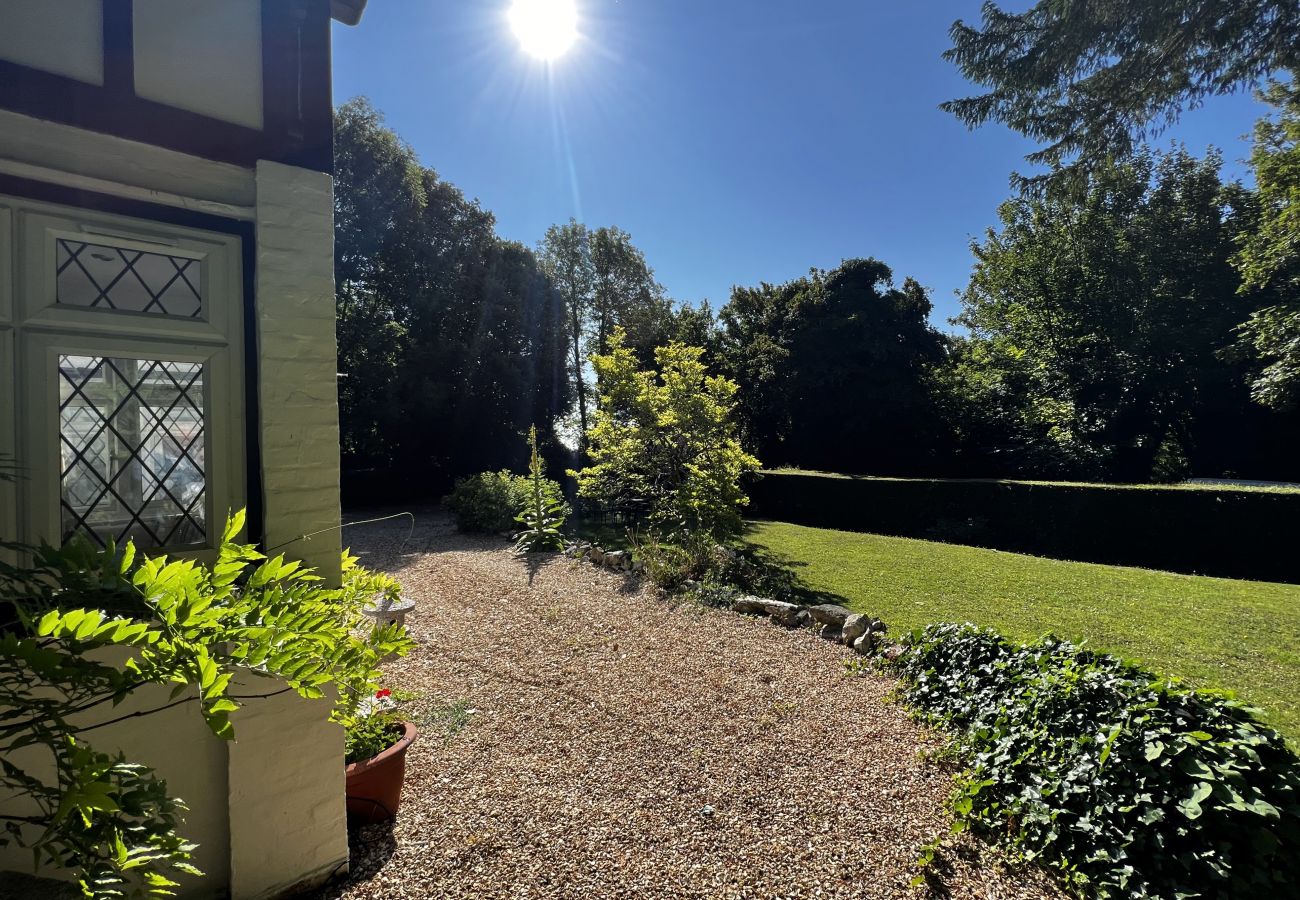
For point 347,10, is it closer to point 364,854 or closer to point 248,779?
point 248,779

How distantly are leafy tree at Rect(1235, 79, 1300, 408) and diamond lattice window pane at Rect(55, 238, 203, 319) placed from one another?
16.3 metres

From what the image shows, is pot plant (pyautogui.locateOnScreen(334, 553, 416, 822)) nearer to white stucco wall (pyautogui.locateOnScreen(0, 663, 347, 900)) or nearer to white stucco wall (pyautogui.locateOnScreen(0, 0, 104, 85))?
white stucco wall (pyautogui.locateOnScreen(0, 663, 347, 900))

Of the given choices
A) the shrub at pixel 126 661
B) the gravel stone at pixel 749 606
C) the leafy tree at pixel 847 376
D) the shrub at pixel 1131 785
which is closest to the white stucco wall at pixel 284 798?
the shrub at pixel 126 661

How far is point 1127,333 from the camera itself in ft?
56.1

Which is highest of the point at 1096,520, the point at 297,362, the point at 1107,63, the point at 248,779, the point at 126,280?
the point at 1107,63

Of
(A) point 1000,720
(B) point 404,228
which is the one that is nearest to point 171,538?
(A) point 1000,720

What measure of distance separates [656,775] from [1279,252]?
17.5 metres

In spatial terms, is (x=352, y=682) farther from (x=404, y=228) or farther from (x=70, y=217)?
(x=404, y=228)

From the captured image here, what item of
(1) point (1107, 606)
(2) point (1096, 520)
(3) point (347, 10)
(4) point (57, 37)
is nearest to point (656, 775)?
(4) point (57, 37)

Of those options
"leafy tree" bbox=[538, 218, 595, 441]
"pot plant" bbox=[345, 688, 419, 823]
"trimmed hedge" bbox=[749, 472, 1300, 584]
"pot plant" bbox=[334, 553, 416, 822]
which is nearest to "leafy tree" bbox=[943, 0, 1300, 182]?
"trimmed hedge" bbox=[749, 472, 1300, 584]

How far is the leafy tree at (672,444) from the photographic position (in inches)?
322

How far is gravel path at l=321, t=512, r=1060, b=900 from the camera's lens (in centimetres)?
242

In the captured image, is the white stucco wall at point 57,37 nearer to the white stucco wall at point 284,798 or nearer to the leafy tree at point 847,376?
the white stucco wall at point 284,798

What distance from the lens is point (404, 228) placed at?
16125mm
